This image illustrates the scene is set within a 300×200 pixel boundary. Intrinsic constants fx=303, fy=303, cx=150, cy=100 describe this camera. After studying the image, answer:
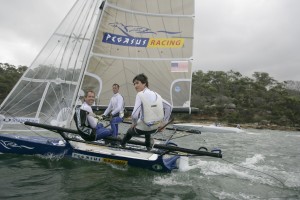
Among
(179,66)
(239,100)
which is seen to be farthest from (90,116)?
(239,100)

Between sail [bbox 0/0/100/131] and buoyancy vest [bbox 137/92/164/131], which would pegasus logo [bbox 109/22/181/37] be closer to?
sail [bbox 0/0/100/131]

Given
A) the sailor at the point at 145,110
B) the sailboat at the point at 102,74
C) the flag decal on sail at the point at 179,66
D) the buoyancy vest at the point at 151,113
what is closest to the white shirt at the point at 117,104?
the sailboat at the point at 102,74

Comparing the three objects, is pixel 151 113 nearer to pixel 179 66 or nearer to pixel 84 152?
pixel 84 152

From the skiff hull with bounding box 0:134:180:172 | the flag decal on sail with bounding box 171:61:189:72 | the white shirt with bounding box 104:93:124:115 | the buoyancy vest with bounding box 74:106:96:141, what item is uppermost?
the flag decal on sail with bounding box 171:61:189:72

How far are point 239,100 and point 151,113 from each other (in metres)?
58.1

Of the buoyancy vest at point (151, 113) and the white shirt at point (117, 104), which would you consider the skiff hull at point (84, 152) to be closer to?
the white shirt at point (117, 104)

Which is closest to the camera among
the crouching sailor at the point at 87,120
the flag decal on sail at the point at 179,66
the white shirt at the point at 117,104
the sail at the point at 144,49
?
the crouching sailor at the point at 87,120

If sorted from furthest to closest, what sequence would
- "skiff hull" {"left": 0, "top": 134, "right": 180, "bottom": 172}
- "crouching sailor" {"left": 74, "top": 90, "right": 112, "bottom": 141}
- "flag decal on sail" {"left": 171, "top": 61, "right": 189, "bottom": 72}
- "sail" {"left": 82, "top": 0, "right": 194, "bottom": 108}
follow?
"flag decal on sail" {"left": 171, "top": 61, "right": 189, "bottom": 72}
"sail" {"left": 82, "top": 0, "right": 194, "bottom": 108}
"skiff hull" {"left": 0, "top": 134, "right": 180, "bottom": 172}
"crouching sailor" {"left": 74, "top": 90, "right": 112, "bottom": 141}

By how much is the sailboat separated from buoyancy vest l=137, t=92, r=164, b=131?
26.4 inches

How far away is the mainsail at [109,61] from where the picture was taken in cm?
810

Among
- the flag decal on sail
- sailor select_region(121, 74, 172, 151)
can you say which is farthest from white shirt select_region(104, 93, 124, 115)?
the flag decal on sail

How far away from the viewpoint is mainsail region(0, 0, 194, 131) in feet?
26.6

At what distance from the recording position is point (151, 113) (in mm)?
5605

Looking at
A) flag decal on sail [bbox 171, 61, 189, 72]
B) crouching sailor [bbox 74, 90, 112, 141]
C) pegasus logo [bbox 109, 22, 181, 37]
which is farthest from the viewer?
flag decal on sail [bbox 171, 61, 189, 72]
